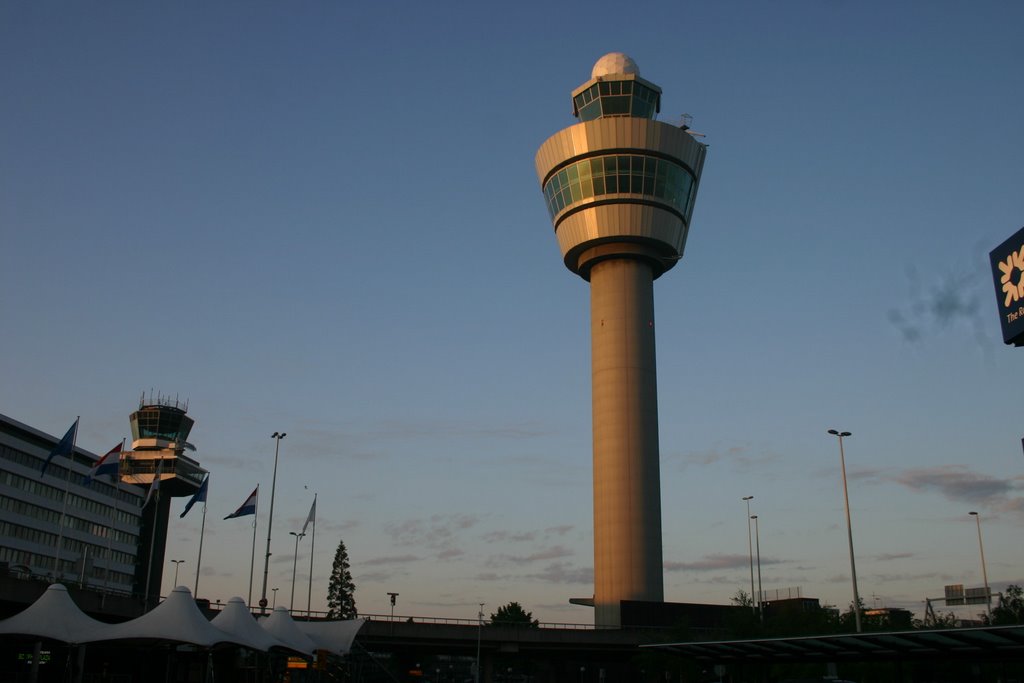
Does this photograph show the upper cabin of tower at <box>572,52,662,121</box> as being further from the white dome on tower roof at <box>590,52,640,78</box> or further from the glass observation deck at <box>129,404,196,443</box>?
the glass observation deck at <box>129,404,196,443</box>

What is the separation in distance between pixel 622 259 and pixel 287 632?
51.4 metres

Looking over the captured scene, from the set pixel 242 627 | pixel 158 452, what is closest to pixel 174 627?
pixel 242 627

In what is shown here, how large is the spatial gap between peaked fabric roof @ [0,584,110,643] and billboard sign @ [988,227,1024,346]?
3985 centimetres

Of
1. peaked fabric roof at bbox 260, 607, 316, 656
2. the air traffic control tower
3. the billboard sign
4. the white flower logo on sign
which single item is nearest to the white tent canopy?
peaked fabric roof at bbox 260, 607, 316, 656

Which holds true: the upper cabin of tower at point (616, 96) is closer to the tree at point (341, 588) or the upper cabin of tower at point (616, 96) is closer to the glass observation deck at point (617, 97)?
the glass observation deck at point (617, 97)

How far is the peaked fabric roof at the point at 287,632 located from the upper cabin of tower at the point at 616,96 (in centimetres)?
5748

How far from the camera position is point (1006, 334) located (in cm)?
3916

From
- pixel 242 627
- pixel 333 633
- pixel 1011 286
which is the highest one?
pixel 1011 286

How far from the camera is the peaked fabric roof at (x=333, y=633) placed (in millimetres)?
53531

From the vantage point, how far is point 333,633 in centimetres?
5494

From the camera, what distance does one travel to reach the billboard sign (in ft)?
126

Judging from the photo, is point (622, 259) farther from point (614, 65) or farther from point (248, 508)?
point (248, 508)

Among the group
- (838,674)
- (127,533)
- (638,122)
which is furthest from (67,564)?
(838,674)

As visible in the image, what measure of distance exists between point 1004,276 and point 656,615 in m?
48.8
